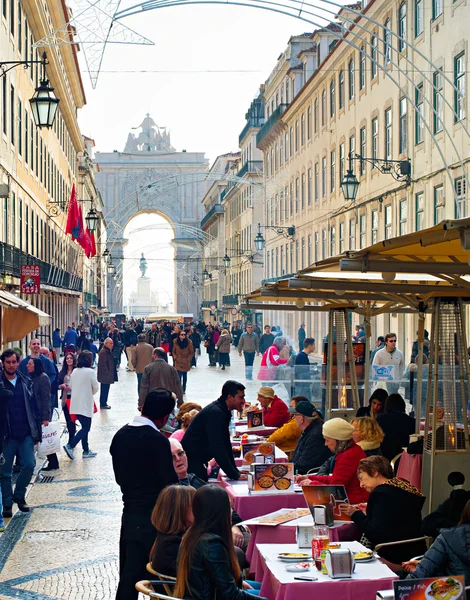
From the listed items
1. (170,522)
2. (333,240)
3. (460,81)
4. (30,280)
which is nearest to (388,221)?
(460,81)

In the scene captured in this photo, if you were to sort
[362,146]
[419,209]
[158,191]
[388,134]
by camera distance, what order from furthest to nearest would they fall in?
[158,191]
[362,146]
[388,134]
[419,209]

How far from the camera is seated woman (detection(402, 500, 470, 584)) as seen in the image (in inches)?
230

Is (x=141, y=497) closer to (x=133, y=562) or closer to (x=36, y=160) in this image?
(x=133, y=562)

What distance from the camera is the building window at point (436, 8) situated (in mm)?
24742

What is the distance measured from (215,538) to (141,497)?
4.47 ft

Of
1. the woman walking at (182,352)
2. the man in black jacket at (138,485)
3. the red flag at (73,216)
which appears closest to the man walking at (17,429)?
the man in black jacket at (138,485)

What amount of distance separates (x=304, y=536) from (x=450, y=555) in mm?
1228

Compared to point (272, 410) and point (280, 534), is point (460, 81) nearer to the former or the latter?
point (272, 410)

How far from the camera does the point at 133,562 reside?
647 cm

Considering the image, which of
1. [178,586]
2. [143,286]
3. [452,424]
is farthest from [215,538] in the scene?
[143,286]

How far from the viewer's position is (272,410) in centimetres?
1386

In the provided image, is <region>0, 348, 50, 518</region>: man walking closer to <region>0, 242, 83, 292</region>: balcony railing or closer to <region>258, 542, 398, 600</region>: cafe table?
<region>258, 542, 398, 600</region>: cafe table

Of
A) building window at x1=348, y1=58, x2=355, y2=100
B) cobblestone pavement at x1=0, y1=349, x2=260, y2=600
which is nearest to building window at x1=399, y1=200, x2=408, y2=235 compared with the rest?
building window at x1=348, y1=58, x2=355, y2=100

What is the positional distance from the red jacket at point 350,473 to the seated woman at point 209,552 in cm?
334
